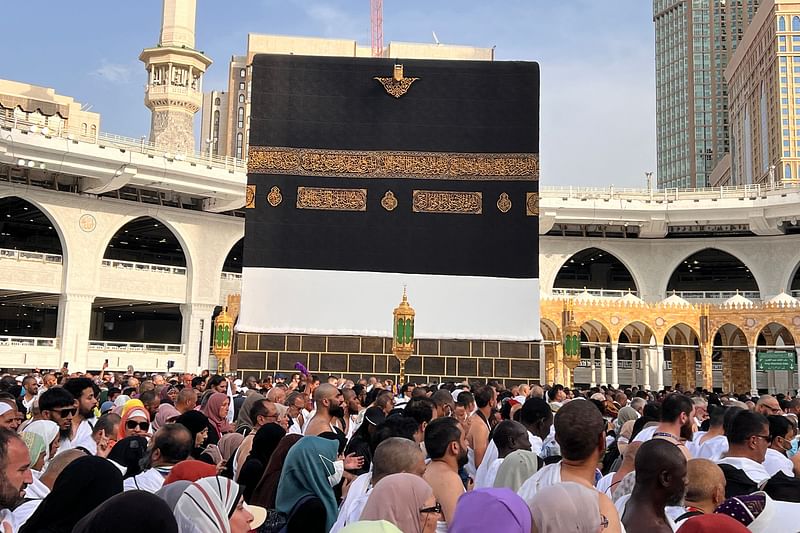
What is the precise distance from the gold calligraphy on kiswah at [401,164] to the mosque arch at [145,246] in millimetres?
12138

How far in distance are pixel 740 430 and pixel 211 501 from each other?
7.54ft

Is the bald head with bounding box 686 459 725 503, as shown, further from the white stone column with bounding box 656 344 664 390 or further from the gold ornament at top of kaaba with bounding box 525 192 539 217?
the white stone column with bounding box 656 344 664 390

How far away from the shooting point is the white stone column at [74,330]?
23781mm

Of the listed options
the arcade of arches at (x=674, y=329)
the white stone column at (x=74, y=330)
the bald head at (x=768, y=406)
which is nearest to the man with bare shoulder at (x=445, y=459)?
the bald head at (x=768, y=406)

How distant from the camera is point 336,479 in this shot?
3365mm

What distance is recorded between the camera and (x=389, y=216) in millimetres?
19172

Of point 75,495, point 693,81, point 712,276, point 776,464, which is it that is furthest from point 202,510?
point 693,81

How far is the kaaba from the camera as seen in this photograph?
1866 centimetres

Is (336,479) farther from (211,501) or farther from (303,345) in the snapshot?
(303,345)

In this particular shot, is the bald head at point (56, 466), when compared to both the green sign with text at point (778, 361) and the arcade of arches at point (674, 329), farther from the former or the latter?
the green sign with text at point (778, 361)

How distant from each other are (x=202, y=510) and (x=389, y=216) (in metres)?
17.1

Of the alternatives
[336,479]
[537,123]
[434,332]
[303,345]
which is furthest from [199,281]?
[336,479]

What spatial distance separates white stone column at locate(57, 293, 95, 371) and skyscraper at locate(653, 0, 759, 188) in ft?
240

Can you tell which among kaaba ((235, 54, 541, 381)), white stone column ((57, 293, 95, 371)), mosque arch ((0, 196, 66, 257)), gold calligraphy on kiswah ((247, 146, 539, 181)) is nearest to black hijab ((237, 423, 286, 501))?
kaaba ((235, 54, 541, 381))
